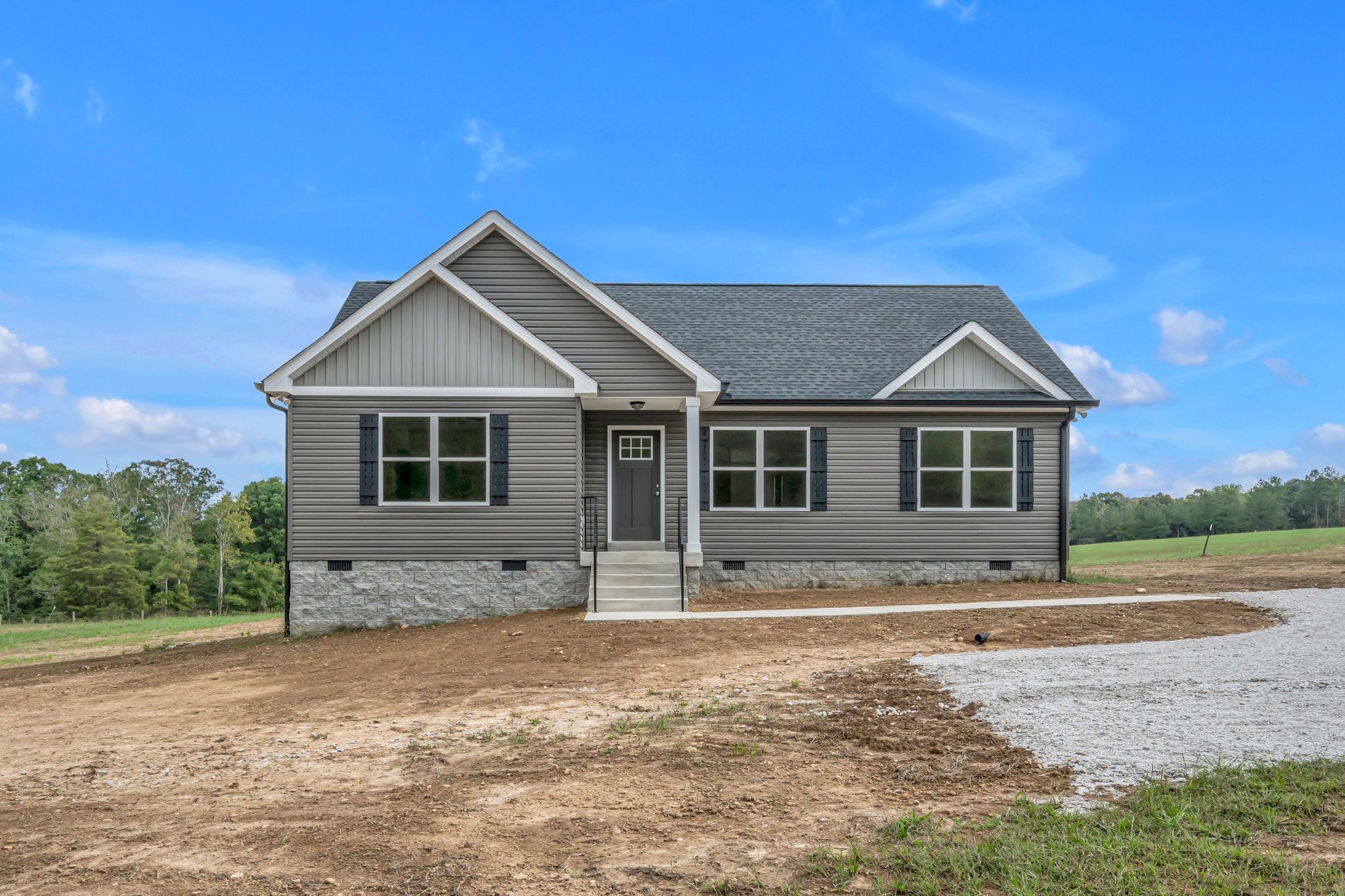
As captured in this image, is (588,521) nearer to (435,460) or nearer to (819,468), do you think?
(435,460)

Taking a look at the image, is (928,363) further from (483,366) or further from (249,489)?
(249,489)

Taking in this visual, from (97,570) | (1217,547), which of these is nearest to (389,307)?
(1217,547)

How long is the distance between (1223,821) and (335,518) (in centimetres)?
1351

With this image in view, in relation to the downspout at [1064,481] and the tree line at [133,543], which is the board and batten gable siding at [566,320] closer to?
the downspout at [1064,481]

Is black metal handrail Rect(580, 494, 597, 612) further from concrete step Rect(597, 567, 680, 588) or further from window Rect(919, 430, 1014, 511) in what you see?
window Rect(919, 430, 1014, 511)

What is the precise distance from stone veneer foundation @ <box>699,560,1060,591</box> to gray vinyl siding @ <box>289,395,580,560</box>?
140 inches

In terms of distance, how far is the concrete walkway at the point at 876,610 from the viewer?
1328cm

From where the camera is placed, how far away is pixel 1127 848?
4434mm

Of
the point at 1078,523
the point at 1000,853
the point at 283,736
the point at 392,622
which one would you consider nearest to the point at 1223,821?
the point at 1000,853

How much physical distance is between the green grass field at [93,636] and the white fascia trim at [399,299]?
788cm

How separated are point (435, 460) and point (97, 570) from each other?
40.7 metres

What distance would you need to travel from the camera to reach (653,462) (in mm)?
17297

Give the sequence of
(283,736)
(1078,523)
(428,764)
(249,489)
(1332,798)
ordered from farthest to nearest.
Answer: (249,489) → (1078,523) → (283,736) → (428,764) → (1332,798)

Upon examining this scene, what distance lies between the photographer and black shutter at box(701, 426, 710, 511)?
17047 mm
